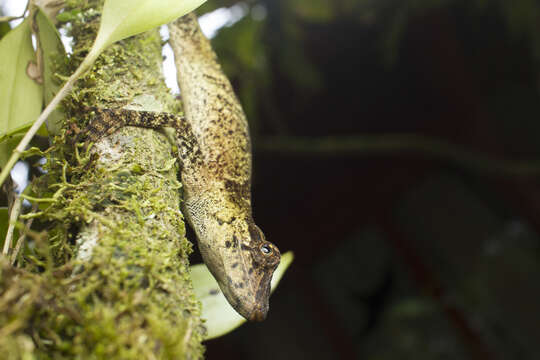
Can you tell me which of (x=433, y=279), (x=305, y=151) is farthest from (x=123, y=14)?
(x=433, y=279)

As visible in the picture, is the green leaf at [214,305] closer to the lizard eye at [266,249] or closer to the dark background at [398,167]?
the lizard eye at [266,249]

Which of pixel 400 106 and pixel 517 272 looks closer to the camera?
pixel 400 106

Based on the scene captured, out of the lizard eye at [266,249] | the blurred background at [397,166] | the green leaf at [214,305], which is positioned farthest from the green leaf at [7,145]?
the blurred background at [397,166]

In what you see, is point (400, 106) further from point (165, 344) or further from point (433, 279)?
point (165, 344)

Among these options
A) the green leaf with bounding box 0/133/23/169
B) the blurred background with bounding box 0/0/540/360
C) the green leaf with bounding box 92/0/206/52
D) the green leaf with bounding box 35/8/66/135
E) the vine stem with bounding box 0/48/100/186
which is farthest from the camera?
the blurred background with bounding box 0/0/540/360

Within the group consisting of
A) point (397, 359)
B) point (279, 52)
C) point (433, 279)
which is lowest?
point (397, 359)

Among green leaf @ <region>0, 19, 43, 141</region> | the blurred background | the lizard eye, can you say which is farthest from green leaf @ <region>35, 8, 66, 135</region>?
the blurred background

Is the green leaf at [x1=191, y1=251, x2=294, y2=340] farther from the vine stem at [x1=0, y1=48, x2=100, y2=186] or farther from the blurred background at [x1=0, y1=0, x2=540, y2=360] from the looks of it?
the blurred background at [x1=0, y1=0, x2=540, y2=360]

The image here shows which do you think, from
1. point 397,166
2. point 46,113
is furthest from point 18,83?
point 397,166
